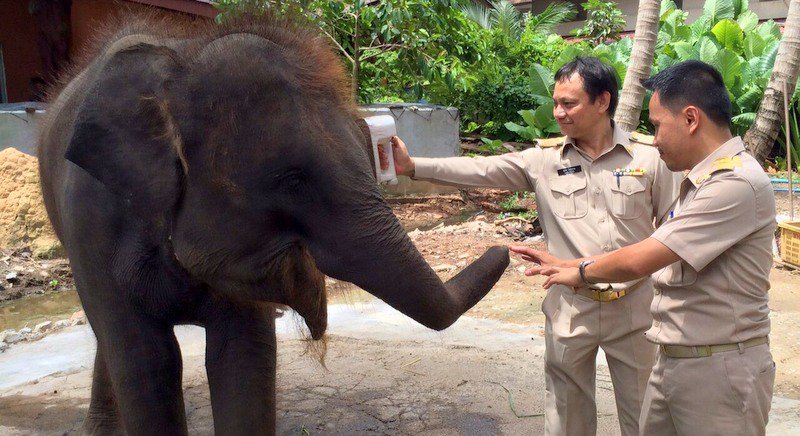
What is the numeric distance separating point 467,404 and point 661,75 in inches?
95.5

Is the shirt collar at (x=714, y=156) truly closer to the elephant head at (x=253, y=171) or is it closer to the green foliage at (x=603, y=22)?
the elephant head at (x=253, y=171)

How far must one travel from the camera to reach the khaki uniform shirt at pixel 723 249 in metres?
2.58

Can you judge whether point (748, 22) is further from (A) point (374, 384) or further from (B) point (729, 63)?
(A) point (374, 384)

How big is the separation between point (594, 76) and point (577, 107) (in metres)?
0.14

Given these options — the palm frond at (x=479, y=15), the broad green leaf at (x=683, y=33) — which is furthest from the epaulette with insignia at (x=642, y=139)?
the palm frond at (x=479, y=15)

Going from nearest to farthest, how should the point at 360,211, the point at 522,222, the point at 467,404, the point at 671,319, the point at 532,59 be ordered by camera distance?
the point at 360,211 < the point at 671,319 < the point at 467,404 < the point at 522,222 < the point at 532,59

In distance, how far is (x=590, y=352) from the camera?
336cm

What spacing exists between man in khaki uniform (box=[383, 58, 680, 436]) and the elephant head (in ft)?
2.94

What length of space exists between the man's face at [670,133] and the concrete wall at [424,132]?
9455 mm

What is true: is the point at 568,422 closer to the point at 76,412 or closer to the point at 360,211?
the point at 360,211

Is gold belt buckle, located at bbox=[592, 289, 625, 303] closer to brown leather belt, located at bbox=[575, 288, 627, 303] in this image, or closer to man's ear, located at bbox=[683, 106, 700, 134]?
brown leather belt, located at bbox=[575, 288, 627, 303]

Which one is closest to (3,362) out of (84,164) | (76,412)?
(76,412)

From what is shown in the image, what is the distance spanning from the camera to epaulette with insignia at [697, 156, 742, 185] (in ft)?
8.49

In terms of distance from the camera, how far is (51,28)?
11844mm
